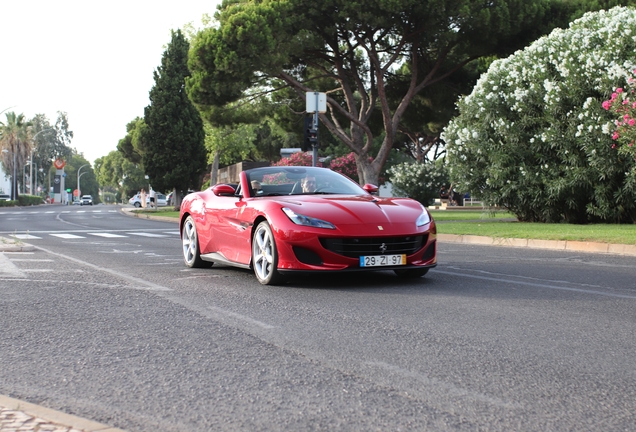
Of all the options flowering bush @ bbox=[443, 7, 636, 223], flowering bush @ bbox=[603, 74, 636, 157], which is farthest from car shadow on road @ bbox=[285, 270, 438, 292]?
flowering bush @ bbox=[443, 7, 636, 223]

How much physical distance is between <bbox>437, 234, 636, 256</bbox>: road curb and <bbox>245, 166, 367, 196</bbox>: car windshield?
6316mm

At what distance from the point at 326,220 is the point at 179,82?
4381 cm

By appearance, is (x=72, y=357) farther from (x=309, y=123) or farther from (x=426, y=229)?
(x=309, y=123)

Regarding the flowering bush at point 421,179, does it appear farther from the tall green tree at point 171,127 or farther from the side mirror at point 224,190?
the side mirror at point 224,190

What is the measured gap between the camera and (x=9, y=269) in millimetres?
10375

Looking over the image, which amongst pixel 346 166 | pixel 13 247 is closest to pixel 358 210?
pixel 13 247

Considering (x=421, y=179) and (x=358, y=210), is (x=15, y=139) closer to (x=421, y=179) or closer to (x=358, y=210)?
(x=421, y=179)

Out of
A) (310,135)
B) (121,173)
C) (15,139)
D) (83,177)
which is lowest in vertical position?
(310,135)

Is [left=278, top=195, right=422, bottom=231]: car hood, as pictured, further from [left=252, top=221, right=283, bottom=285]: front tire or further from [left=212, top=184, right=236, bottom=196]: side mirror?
[left=212, top=184, right=236, bottom=196]: side mirror

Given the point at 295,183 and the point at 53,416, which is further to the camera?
the point at 295,183

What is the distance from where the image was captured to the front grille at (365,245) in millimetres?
8047

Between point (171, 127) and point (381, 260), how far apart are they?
4303cm

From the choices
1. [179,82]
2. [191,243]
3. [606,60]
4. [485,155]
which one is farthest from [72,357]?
[179,82]

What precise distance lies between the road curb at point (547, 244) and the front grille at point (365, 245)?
6.96 meters
